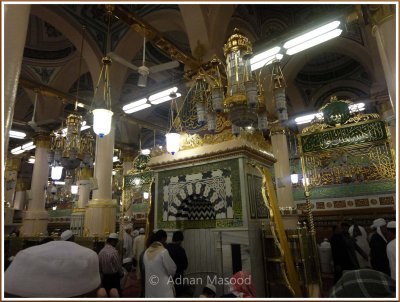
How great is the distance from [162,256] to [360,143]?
438 cm

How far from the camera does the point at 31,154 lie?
423 inches

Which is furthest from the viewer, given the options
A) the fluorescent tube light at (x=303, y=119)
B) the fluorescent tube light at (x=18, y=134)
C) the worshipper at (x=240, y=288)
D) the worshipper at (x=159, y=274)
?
the fluorescent tube light at (x=303, y=119)

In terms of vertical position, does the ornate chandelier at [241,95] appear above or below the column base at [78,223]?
above

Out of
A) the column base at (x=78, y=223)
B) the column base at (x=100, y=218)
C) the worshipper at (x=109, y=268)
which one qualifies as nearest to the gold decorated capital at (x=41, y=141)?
the column base at (x=78, y=223)

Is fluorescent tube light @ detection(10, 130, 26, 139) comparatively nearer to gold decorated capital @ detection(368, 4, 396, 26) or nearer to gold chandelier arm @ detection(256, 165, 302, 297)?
gold chandelier arm @ detection(256, 165, 302, 297)

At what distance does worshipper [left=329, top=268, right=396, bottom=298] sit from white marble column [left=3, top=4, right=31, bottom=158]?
1.79 m

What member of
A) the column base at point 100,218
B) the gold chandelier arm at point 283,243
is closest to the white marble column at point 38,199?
the column base at point 100,218

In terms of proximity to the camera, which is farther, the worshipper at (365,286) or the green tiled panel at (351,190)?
the green tiled panel at (351,190)

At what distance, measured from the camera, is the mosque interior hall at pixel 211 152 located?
233cm

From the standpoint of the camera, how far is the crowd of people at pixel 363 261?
1.16 m

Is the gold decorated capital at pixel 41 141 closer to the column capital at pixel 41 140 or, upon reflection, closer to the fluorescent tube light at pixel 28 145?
the column capital at pixel 41 140

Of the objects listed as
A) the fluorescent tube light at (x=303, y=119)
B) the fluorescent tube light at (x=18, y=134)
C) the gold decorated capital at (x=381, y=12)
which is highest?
the fluorescent tube light at (x=303, y=119)

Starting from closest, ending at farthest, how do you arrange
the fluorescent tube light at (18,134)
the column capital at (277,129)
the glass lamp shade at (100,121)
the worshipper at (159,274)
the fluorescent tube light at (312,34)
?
1. the worshipper at (159,274)
2. the glass lamp shade at (100,121)
3. the fluorescent tube light at (312,34)
4. the column capital at (277,129)
5. the fluorescent tube light at (18,134)

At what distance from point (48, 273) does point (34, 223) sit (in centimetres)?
766
